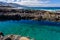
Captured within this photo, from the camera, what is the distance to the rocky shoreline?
15820 mm

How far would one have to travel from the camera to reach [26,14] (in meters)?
16.4

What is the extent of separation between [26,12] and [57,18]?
8.79 feet

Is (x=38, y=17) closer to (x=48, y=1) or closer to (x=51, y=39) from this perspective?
(x=48, y=1)

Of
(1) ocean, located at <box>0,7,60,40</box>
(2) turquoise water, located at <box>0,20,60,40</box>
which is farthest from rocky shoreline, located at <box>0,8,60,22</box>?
(2) turquoise water, located at <box>0,20,60,40</box>

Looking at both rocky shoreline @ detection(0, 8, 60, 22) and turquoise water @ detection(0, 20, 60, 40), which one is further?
rocky shoreline @ detection(0, 8, 60, 22)

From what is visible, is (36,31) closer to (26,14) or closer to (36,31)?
(36,31)

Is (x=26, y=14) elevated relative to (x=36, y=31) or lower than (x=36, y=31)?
elevated

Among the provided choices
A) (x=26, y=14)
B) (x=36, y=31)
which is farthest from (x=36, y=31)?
(x=26, y=14)

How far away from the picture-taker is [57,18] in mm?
15844

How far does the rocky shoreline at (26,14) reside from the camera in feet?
51.9

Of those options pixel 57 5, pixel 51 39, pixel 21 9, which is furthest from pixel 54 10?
pixel 51 39

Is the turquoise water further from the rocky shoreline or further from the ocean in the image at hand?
the rocky shoreline

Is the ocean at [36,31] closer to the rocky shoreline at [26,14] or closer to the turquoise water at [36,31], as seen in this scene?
the turquoise water at [36,31]

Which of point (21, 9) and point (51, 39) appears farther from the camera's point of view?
point (21, 9)
